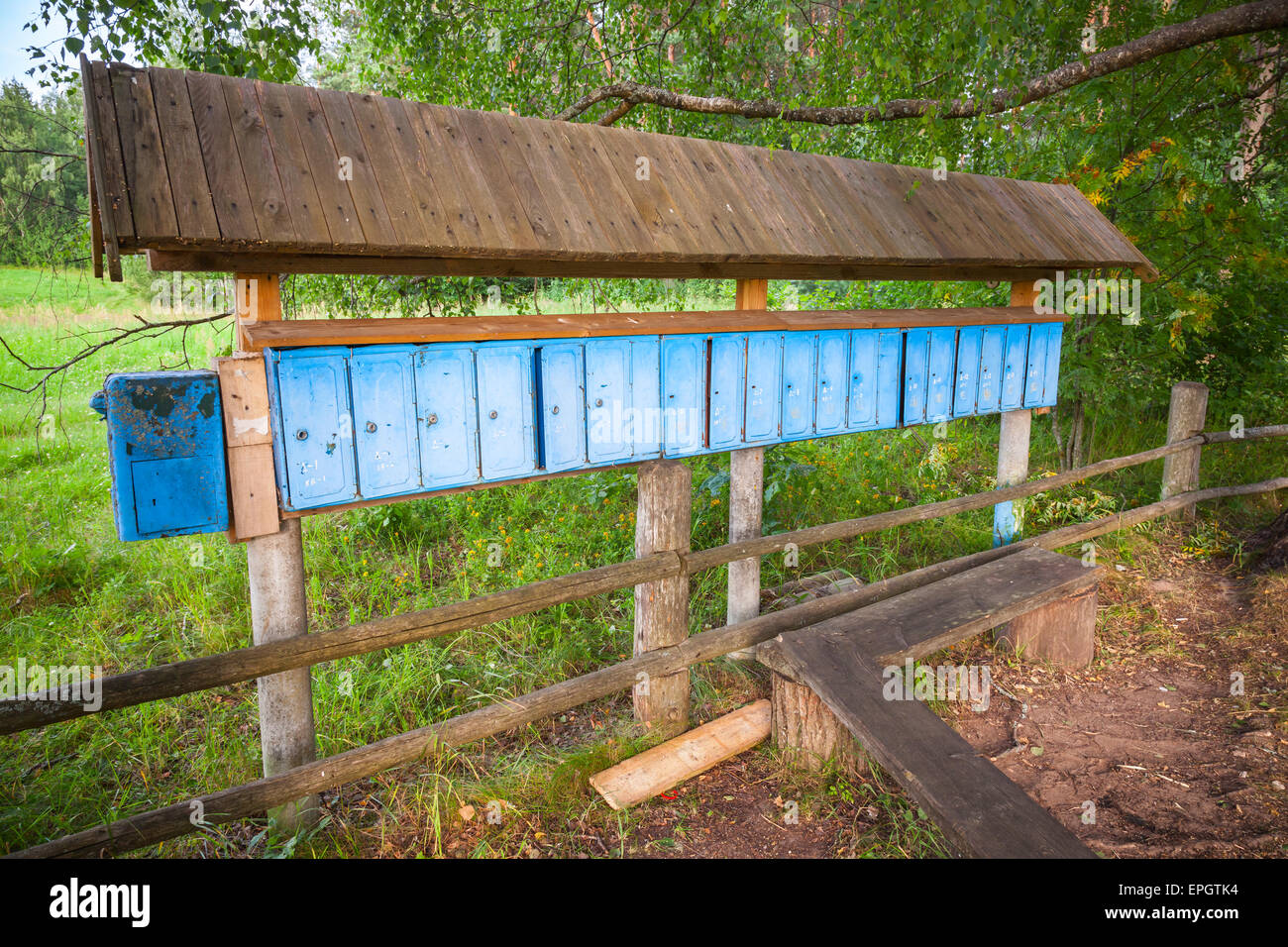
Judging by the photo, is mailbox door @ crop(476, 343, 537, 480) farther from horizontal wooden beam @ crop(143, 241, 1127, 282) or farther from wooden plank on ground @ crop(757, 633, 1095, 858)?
wooden plank on ground @ crop(757, 633, 1095, 858)

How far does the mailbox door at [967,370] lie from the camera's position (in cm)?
491

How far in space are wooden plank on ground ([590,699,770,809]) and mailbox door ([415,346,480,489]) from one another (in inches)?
61.1

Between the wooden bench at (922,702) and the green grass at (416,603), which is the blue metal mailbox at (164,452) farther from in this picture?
the wooden bench at (922,702)

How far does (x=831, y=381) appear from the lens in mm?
4277

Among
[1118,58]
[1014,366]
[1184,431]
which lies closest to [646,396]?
[1014,366]

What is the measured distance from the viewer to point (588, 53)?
8133 mm

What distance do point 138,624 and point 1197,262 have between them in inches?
348

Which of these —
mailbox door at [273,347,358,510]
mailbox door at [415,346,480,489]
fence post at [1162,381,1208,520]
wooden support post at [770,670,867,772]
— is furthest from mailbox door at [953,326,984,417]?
mailbox door at [273,347,358,510]

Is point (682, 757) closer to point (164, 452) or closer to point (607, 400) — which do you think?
point (607, 400)

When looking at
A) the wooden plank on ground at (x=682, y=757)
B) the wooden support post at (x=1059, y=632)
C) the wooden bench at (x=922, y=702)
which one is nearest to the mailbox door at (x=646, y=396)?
the wooden bench at (x=922, y=702)

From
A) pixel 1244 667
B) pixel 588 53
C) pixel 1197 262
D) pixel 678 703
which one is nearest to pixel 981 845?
pixel 678 703

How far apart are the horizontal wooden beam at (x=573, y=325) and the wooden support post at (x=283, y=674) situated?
72 centimetres

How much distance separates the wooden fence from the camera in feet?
8.07
